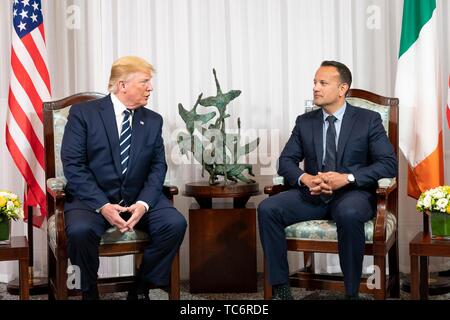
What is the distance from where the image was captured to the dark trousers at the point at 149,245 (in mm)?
3881

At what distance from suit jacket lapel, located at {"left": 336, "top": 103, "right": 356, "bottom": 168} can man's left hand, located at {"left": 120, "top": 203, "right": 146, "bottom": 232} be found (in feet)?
3.75

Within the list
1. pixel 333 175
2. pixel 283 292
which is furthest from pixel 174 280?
pixel 333 175

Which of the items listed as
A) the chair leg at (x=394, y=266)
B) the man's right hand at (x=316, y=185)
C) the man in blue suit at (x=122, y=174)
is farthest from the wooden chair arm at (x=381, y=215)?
the man in blue suit at (x=122, y=174)

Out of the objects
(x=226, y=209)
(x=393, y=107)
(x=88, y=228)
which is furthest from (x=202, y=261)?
(x=393, y=107)

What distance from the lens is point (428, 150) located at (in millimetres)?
4840

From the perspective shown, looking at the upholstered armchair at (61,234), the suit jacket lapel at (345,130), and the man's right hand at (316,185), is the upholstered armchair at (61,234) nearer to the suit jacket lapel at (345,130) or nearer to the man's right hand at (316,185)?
the man's right hand at (316,185)

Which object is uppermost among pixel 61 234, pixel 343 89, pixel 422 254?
pixel 343 89

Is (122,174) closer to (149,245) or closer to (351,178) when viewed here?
(149,245)

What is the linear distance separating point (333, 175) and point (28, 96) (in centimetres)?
201

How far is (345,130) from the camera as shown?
4.36 m

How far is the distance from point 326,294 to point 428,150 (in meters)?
1.11

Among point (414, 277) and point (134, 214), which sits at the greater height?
point (134, 214)

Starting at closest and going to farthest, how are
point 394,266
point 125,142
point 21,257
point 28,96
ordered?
point 21,257 < point 125,142 < point 394,266 < point 28,96

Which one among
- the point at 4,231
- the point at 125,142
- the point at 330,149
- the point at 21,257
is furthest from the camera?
the point at 330,149
